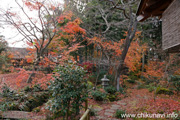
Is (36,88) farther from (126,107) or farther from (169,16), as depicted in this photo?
(169,16)

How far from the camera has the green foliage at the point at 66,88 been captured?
130 inches

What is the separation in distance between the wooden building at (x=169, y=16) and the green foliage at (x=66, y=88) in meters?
2.32

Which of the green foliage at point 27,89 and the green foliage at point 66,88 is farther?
the green foliage at point 27,89

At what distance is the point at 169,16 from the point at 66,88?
2952mm

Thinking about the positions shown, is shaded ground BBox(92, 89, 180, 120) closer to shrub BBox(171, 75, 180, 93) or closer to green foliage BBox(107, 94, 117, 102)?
green foliage BBox(107, 94, 117, 102)

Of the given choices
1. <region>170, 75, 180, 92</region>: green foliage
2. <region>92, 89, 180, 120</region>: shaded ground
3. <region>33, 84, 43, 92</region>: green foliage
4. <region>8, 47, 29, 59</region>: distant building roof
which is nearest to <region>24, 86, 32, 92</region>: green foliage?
<region>33, 84, 43, 92</region>: green foliage

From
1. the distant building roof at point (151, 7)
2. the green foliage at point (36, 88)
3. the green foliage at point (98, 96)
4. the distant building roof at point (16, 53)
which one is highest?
the distant building roof at point (151, 7)

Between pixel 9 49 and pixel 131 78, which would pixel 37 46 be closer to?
pixel 9 49

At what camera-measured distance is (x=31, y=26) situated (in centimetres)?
743

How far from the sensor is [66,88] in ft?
11.1

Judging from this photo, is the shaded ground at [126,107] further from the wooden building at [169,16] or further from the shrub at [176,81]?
the wooden building at [169,16]

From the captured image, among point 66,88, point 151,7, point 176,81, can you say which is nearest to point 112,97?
point 176,81

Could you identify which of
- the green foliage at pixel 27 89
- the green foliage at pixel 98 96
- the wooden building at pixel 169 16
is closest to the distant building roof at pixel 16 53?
the green foliage at pixel 27 89

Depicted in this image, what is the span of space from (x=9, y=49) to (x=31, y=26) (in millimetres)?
4698
